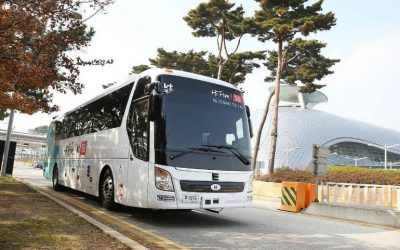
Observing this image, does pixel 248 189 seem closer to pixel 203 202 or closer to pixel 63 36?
pixel 203 202

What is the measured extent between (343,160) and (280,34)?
206 ft

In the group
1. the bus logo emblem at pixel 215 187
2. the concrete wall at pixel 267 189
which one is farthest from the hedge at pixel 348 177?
the bus logo emblem at pixel 215 187

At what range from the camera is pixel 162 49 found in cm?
3544

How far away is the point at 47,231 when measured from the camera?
668cm

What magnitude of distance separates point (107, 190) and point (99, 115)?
8.54 ft

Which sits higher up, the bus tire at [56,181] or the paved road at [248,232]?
the bus tire at [56,181]

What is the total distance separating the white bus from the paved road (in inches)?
21.1

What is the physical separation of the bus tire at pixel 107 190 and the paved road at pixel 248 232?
0.36m

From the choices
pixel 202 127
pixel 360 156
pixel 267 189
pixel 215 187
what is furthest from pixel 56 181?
pixel 360 156

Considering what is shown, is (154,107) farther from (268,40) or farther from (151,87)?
(268,40)

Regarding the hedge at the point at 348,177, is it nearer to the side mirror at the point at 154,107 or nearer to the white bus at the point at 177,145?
the white bus at the point at 177,145

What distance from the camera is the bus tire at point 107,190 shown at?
1008 centimetres

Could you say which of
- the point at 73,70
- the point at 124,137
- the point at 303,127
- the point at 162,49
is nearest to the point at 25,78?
the point at 73,70

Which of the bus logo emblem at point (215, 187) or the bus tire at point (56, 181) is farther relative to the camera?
the bus tire at point (56, 181)
